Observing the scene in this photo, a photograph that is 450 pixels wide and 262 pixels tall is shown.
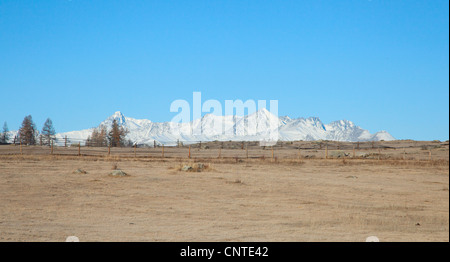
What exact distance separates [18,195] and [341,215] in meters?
12.4

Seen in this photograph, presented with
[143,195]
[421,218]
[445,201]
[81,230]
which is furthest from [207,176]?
[81,230]

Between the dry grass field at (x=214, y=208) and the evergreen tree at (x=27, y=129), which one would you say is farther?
the evergreen tree at (x=27, y=129)

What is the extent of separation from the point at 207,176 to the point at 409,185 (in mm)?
11738

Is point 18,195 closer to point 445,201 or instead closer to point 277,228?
point 277,228

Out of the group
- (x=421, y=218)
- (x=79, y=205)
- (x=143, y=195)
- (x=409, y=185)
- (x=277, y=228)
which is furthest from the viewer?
(x=409, y=185)

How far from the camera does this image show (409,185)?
Result: 28172 millimetres

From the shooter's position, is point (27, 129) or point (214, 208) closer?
point (214, 208)

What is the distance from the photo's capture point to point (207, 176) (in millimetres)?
29609

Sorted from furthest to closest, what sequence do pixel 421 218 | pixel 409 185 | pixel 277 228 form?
pixel 409 185, pixel 421 218, pixel 277 228

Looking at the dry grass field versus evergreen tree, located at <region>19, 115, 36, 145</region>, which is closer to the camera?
the dry grass field

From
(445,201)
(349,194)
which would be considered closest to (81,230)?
(349,194)
